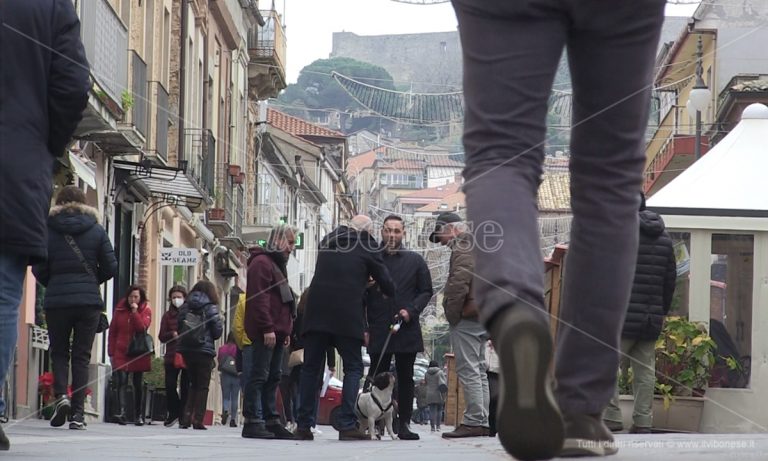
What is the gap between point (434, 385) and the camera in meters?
43.8

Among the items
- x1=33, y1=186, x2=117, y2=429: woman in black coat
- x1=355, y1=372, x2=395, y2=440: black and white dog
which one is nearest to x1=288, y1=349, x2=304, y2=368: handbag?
x1=355, y1=372, x2=395, y2=440: black and white dog

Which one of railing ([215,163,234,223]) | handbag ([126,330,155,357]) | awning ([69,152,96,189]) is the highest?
railing ([215,163,234,223])

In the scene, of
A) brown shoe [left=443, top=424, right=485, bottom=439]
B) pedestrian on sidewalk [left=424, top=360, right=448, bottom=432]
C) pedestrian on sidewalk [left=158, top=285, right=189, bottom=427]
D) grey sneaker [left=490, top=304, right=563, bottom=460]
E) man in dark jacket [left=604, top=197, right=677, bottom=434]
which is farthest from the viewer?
pedestrian on sidewalk [left=424, top=360, right=448, bottom=432]

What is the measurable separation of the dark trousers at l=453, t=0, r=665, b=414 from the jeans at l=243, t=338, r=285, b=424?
10.2 metres

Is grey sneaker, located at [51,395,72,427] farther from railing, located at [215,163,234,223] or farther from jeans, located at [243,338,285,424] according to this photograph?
railing, located at [215,163,234,223]

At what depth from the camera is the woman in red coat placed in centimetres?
1977

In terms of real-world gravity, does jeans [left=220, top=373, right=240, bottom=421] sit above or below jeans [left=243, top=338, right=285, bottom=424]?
below

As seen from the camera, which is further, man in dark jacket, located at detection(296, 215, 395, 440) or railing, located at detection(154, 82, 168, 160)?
railing, located at detection(154, 82, 168, 160)

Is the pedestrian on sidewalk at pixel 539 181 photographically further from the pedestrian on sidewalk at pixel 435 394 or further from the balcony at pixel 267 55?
the balcony at pixel 267 55

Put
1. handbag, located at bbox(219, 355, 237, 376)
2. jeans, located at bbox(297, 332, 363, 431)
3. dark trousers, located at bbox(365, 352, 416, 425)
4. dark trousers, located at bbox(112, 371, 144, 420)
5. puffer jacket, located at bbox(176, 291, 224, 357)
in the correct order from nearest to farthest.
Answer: jeans, located at bbox(297, 332, 363, 431), dark trousers, located at bbox(365, 352, 416, 425), puffer jacket, located at bbox(176, 291, 224, 357), dark trousers, located at bbox(112, 371, 144, 420), handbag, located at bbox(219, 355, 237, 376)

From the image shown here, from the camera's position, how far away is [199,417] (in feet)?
62.0

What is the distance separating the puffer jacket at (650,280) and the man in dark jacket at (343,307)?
205 cm

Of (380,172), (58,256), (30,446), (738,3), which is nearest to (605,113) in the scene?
(30,446)

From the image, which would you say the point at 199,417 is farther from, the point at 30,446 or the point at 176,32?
the point at 176,32
